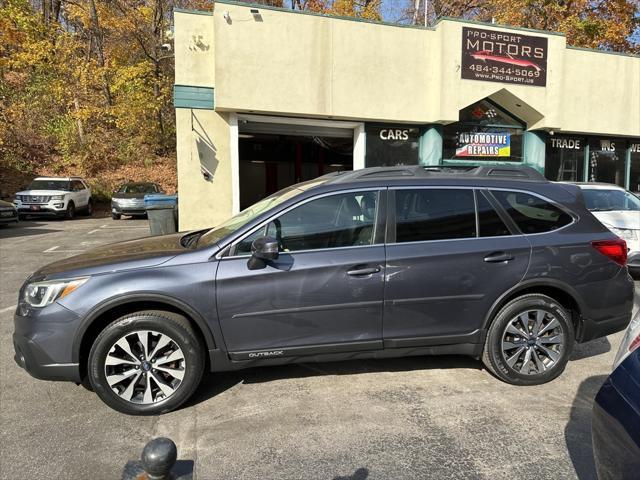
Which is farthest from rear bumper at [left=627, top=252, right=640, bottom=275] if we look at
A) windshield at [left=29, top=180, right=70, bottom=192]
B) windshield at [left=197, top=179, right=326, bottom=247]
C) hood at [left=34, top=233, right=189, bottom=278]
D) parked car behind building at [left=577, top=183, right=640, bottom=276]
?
windshield at [left=29, top=180, right=70, bottom=192]

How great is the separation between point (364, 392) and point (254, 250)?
1.47 m

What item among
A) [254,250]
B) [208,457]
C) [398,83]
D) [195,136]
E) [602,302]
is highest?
[398,83]

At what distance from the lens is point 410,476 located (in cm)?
274

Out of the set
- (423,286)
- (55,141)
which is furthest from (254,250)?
(55,141)

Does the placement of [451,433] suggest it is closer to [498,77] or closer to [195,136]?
[195,136]

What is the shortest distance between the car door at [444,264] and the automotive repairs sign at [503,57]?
8713 mm

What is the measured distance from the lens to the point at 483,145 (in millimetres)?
12586

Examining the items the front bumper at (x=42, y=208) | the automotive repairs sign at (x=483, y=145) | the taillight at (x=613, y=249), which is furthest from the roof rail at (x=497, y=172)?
the front bumper at (x=42, y=208)

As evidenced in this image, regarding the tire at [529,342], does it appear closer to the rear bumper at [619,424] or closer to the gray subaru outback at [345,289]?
the gray subaru outback at [345,289]

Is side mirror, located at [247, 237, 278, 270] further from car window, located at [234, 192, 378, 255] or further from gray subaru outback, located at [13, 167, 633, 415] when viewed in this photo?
car window, located at [234, 192, 378, 255]

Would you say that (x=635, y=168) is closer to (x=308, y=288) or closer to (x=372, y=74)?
(x=372, y=74)

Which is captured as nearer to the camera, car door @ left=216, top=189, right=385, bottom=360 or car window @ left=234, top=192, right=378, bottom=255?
car door @ left=216, top=189, right=385, bottom=360

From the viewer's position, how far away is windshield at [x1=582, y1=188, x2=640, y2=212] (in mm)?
8414

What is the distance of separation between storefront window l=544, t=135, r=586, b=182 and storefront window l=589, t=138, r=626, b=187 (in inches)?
15.7
